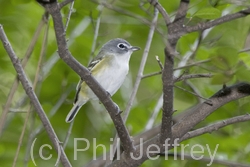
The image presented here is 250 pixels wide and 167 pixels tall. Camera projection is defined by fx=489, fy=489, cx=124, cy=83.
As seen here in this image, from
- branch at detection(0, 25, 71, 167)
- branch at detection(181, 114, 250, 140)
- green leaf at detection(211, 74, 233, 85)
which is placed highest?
green leaf at detection(211, 74, 233, 85)

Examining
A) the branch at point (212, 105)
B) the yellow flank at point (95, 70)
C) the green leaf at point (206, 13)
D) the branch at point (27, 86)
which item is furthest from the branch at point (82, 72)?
the yellow flank at point (95, 70)

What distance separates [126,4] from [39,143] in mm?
1715

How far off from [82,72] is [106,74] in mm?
1933

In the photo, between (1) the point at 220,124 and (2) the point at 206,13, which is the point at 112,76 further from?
(2) the point at 206,13

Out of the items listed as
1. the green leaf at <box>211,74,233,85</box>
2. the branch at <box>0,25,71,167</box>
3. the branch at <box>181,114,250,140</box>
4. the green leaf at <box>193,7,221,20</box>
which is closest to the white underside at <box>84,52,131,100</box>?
the branch at <box>0,25,71,167</box>

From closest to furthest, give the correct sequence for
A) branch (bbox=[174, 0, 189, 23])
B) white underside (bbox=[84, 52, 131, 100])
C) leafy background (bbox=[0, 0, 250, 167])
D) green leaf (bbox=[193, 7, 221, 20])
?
branch (bbox=[174, 0, 189, 23])
green leaf (bbox=[193, 7, 221, 20])
leafy background (bbox=[0, 0, 250, 167])
white underside (bbox=[84, 52, 131, 100])

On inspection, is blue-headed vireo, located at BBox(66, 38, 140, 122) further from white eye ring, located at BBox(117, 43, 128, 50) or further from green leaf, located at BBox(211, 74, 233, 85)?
green leaf, located at BBox(211, 74, 233, 85)

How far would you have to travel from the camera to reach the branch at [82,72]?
231 cm

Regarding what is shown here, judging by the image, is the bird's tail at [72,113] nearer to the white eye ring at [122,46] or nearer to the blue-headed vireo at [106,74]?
the blue-headed vireo at [106,74]

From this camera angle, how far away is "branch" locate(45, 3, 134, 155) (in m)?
2.31

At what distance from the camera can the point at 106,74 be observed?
15.2 feet

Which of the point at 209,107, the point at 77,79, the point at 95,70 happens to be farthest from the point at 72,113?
the point at 209,107

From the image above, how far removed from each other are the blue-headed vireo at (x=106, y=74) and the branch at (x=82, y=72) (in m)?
1.45

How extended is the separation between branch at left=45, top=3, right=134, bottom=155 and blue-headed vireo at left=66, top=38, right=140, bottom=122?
1451 mm
